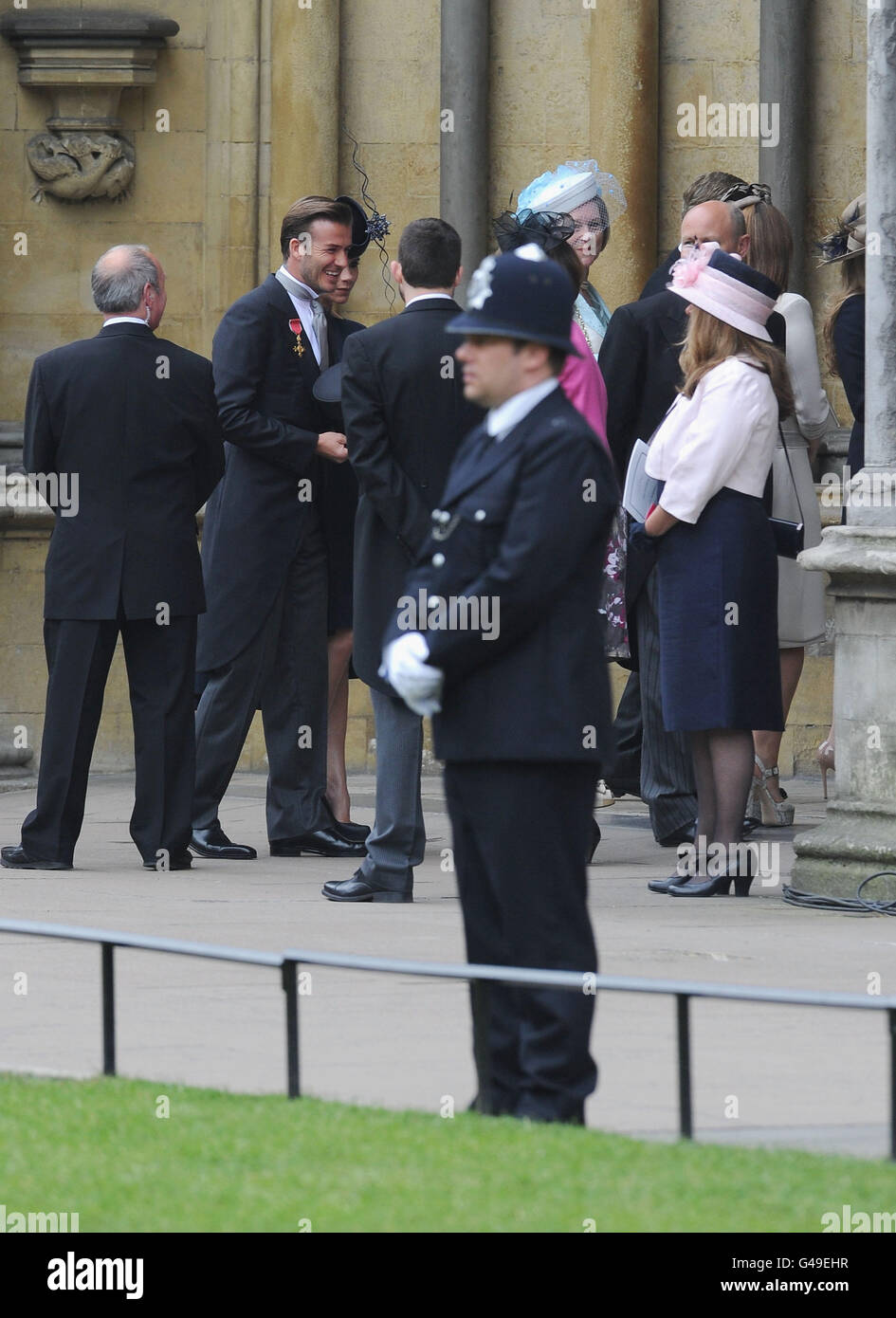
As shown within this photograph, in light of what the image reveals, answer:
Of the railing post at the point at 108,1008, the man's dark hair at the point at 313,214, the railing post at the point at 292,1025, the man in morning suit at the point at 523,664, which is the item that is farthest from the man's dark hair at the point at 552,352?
the man's dark hair at the point at 313,214

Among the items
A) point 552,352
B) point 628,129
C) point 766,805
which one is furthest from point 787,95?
point 552,352

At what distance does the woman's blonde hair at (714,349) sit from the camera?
26.0 feet

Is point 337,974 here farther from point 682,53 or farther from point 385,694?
point 682,53

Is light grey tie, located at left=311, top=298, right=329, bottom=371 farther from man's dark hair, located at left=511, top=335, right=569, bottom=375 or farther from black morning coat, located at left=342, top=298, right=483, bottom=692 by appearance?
man's dark hair, located at left=511, top=335, right=569, bottom=375

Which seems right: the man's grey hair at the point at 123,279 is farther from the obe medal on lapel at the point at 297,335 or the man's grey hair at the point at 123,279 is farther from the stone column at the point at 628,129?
the stone column at the point at 628,129

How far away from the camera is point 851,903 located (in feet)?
26.1

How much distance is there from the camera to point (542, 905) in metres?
4.95

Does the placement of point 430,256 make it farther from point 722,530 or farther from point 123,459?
point 123,459

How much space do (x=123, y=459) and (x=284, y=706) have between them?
3.57ft

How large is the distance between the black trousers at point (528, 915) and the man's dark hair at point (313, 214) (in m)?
4.25

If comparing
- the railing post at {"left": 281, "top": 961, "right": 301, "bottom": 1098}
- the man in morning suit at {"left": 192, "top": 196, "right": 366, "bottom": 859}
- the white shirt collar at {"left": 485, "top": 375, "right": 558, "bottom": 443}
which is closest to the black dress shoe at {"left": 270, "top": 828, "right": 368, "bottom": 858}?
the man in morning suit at {"left": 192, "top": 196, "right": 366, "bottom": 859}

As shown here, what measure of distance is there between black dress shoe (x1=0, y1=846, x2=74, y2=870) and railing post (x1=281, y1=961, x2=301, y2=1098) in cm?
365

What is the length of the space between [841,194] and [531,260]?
712cm
